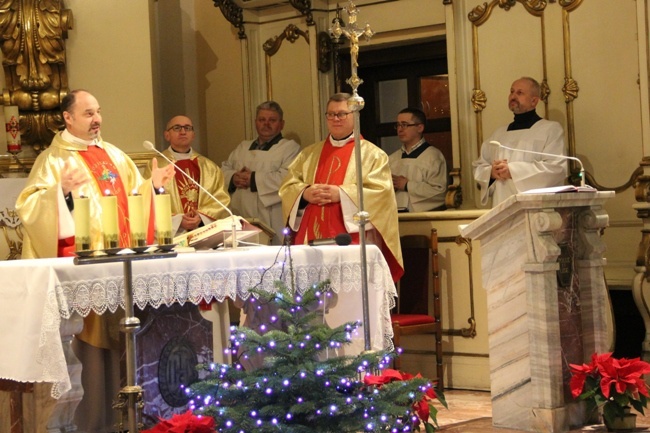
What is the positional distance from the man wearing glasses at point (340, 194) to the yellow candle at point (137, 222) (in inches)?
120

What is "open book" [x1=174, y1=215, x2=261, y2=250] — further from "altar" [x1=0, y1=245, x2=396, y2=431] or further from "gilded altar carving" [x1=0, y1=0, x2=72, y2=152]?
"gilded altar carving" [x1=0, y1=0, x2=72, y2=152]

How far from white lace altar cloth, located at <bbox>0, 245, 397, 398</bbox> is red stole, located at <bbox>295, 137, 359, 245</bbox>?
111cm

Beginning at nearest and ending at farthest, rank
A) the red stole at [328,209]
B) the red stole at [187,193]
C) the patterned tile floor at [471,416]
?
the patterned tile floor at [471,416]
the red stole at [328,209]
the red stole at [187,193]

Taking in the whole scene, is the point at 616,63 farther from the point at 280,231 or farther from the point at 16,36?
the point at 16,36

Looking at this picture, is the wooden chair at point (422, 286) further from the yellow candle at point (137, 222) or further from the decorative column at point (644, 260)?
the yellow candle at point (137, 222)

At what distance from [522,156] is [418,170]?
898 mm

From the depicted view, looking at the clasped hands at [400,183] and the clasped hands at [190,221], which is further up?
the clasped hands at [400,183]

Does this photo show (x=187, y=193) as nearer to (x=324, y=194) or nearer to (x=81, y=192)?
(x=324, y=194)

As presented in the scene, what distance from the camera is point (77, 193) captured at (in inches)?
219

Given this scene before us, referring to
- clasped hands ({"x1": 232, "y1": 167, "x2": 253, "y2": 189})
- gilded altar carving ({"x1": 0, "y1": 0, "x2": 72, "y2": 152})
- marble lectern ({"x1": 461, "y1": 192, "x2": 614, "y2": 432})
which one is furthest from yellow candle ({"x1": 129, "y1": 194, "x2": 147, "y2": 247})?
clasped hands ({"x1": 232, "y1": 167, "x2": 253, "y2": 189})

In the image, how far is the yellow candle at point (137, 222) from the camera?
3516mm

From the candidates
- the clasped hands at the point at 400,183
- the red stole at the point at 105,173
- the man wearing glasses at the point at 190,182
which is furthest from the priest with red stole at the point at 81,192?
the clasped hands at the point at 400,183

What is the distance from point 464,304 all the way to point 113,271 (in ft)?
10.0

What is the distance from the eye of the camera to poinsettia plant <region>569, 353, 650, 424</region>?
5039mm
